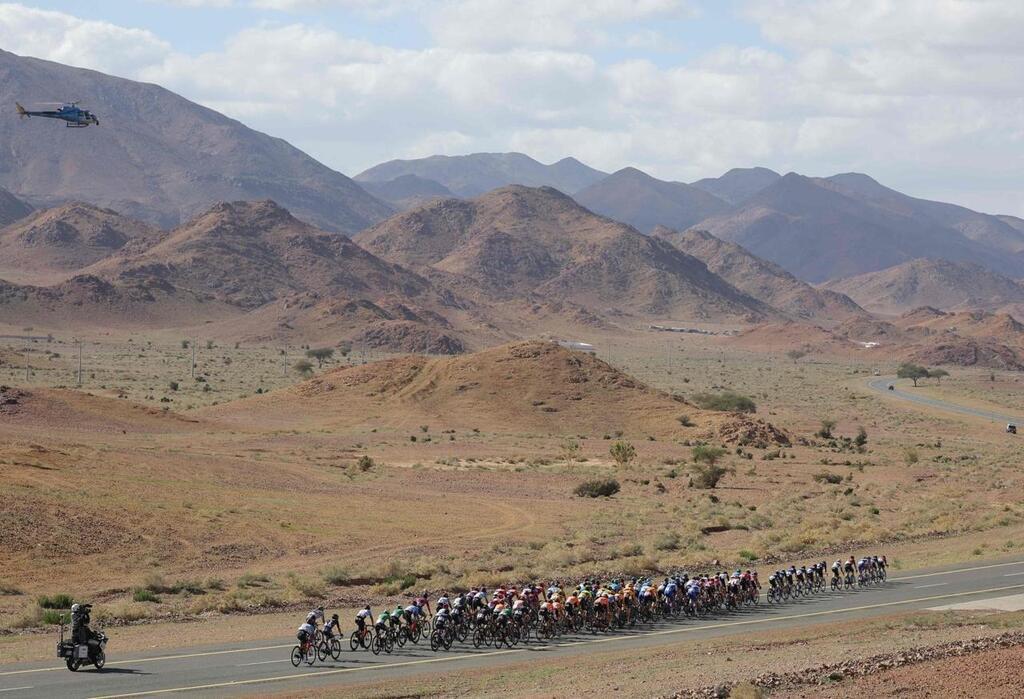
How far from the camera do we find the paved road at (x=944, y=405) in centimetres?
11056

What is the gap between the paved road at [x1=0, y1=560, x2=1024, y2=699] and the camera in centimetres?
2384

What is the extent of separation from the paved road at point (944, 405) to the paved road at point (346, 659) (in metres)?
78.4

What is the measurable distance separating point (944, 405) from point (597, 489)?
7213cm

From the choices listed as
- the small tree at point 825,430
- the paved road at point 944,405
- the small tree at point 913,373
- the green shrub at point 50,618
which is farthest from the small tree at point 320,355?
the green shrub at point 50,618

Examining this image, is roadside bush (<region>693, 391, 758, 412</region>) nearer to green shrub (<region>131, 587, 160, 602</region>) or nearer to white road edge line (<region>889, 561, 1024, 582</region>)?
white road edge line (<region>889, 561, 1024, 582</region>)

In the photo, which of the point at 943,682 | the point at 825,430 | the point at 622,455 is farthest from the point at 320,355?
the point at 943,682

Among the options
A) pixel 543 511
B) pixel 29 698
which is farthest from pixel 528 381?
pixel 29 698

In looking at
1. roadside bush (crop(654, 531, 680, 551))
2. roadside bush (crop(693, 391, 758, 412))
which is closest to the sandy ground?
roadside bush (crop(654, 531, 680, 551))

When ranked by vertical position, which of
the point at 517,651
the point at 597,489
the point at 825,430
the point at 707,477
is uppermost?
the point at 825,430

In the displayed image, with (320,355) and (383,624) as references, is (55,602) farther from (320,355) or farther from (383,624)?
(320,355)

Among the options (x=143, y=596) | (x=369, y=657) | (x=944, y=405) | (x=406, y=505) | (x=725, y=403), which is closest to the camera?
(x=369, y=657)

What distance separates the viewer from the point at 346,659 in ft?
89.8

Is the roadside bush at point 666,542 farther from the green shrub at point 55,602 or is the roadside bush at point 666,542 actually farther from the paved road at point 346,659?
the green shrub at point 55,602

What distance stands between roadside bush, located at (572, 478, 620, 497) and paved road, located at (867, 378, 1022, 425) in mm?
58750
